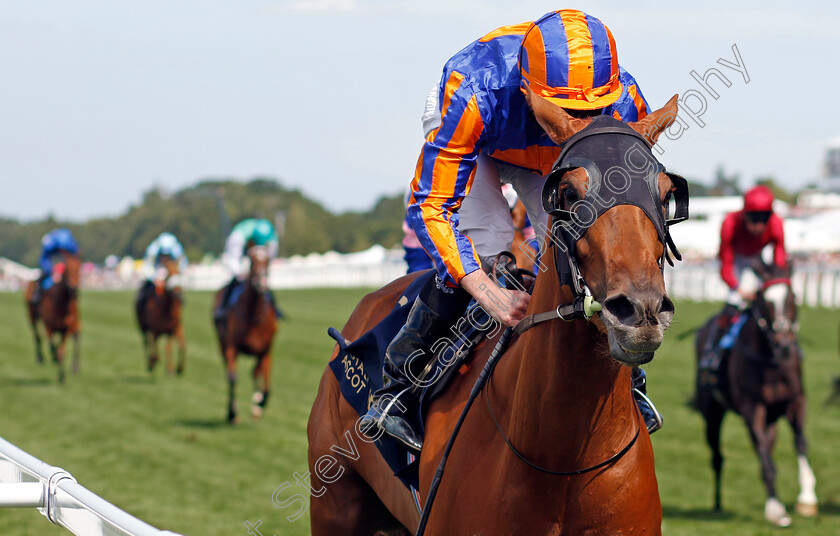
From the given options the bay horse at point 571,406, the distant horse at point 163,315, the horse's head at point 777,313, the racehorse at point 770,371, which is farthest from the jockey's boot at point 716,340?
the distant horse at point 163,315

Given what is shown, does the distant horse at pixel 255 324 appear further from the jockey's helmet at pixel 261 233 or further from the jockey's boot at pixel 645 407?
the jockey's boot at pixel 645 407

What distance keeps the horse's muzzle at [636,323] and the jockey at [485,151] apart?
666mm

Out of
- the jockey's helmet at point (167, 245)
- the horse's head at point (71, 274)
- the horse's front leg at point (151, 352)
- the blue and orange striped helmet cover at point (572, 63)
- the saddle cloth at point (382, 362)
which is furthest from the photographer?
the jockey's helmet at point (167, 245)

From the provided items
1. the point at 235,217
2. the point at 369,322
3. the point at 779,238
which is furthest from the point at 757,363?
the point at 235,217

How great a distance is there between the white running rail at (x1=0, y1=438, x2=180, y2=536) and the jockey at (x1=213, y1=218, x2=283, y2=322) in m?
8.39

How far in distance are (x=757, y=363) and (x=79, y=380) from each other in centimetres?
1052

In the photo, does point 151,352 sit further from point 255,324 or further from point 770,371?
point 770,371

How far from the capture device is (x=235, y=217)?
92.4 metres


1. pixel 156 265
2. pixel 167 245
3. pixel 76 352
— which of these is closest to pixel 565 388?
pixel 76 352

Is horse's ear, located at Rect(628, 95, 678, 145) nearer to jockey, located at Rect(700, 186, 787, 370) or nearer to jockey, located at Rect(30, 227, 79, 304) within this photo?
jockey, located at Rect(700, 186, 787, 370)

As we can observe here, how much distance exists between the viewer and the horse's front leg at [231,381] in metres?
10.8

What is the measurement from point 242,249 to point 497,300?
9.60 meters

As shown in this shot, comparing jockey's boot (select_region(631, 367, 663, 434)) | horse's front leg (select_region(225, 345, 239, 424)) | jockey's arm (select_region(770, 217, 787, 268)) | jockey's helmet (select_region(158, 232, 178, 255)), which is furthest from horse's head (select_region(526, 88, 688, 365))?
jockey's helmet (select_region(158, 232, 178, 255))

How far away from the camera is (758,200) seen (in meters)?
7.94
